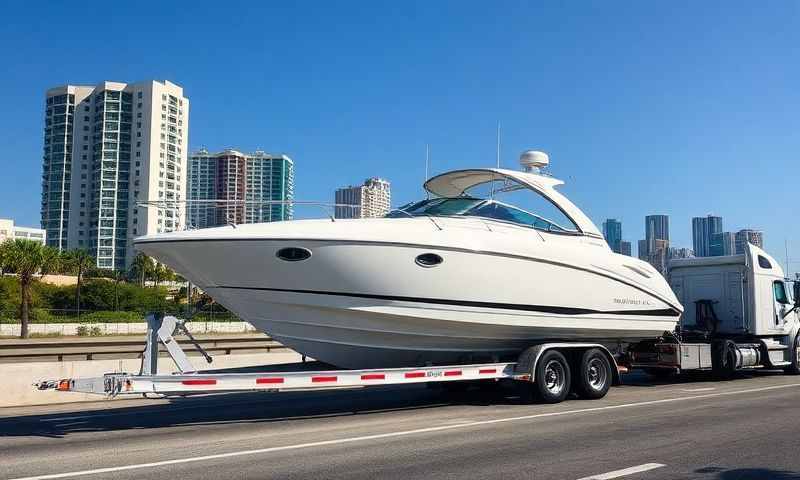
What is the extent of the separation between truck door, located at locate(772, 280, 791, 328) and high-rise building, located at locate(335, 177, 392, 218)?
35.1ft

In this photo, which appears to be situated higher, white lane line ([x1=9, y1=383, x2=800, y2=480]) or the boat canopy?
the boat canopy

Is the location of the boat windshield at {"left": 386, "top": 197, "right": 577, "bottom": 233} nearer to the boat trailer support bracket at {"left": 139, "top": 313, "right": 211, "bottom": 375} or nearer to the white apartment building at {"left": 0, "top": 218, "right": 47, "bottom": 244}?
the boat trailer support bracket at {"left": 139, "top": 313, "right": 211, "bottom": 375}

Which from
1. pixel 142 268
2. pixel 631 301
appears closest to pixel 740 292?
pixel 631 301

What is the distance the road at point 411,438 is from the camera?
6258 mm

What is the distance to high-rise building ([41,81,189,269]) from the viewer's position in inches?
4970

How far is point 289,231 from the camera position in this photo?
9.05m

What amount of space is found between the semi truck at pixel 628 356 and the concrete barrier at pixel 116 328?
1020 inches

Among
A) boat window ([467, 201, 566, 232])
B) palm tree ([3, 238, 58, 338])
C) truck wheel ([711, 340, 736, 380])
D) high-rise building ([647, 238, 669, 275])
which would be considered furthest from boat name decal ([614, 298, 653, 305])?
palm tree ([3, 238, 58, 338])

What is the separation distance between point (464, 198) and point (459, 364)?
2.62 metres

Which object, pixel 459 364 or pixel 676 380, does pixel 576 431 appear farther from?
pixel 676 380

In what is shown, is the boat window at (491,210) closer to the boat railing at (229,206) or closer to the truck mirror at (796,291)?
the boat railing at (229,206)

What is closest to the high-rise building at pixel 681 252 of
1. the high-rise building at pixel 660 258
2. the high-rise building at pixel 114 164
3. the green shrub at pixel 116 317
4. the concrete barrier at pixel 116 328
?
the high-rise building at pixel 660 258

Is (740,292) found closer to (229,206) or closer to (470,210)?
(470,210)

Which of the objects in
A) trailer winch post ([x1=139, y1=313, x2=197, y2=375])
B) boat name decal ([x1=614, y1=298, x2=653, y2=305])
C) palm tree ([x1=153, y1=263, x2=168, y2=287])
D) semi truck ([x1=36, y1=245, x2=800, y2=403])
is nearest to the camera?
semi truck ([x1=36, y1=245, x2=800, y2=403])
